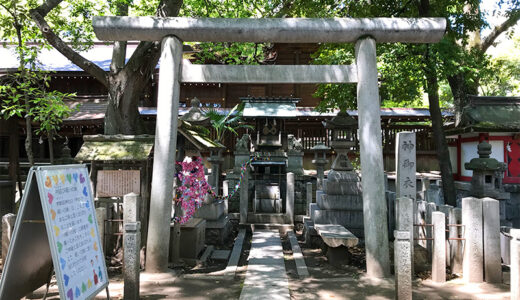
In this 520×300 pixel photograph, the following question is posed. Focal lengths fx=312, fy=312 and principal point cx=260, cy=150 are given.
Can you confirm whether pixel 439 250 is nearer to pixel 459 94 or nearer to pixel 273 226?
pixel 273 226

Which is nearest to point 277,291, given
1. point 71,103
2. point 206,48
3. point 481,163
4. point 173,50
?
point 173,50

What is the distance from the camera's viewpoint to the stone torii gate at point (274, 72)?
192 inches

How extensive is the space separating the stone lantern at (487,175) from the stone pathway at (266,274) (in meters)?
6.08

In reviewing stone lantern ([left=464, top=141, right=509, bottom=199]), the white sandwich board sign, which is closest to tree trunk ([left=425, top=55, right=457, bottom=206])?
stone lantern ([left=464, top=141, right=509, bottom=199])

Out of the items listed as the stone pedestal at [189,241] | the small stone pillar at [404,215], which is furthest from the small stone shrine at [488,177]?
the stone pedestal at [189,241]

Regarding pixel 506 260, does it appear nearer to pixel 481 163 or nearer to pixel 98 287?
pixel 481 163

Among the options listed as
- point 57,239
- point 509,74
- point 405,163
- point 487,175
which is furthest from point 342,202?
point 509,74

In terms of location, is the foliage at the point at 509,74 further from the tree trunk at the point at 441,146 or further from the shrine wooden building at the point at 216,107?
the tree trunk at the point at 441,146

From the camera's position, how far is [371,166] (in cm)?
493

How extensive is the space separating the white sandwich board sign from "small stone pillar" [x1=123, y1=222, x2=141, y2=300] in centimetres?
51

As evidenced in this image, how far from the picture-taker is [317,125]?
18.0 metres

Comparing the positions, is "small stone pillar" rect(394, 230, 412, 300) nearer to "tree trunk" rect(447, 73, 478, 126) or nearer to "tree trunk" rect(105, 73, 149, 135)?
"tree trunk" rect(105, 73, 149, 135)

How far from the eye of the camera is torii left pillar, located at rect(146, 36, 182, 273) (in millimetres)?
4871

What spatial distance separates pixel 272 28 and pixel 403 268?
13.3 ft
